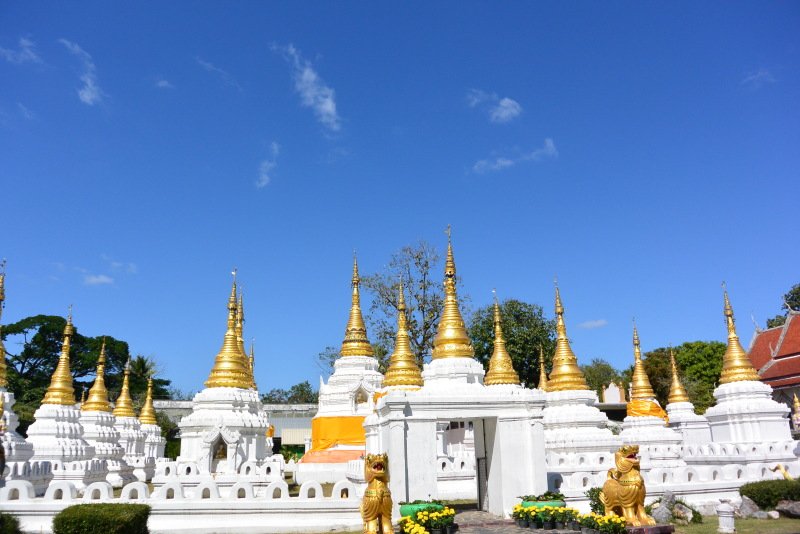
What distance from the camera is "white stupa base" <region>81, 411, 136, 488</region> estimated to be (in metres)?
29.3

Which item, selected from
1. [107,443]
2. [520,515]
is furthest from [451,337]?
[107,443]

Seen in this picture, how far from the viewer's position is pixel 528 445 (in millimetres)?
15367

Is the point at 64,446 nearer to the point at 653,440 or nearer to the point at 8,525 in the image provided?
the point at 8,525

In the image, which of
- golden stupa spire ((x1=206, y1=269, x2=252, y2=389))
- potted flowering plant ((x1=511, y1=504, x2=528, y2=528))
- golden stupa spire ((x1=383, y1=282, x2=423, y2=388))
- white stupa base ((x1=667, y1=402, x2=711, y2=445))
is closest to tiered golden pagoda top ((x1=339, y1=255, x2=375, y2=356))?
golden stupa spire ((x1=206, y1=269, x2=252, y2=389))

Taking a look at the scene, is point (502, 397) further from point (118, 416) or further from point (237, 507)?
point (118, 416)

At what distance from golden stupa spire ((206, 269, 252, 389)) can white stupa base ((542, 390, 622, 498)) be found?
13.3 meters

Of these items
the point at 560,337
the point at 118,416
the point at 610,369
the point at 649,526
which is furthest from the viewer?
the point at 610,369

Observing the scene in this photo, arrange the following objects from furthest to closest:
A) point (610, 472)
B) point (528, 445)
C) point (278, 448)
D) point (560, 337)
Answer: point (278, 448), point (560, 337), point (528, 445), point (610, 472)

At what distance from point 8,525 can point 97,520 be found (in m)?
2.16

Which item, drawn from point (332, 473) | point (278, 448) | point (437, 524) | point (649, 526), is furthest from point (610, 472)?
point (278, 448)

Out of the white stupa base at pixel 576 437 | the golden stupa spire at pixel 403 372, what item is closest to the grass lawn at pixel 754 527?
the white stupa base at pixel 576 437

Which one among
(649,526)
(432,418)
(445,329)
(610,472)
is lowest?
(649,526)

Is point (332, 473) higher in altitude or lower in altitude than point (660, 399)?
lower

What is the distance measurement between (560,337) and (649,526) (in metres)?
15.7
